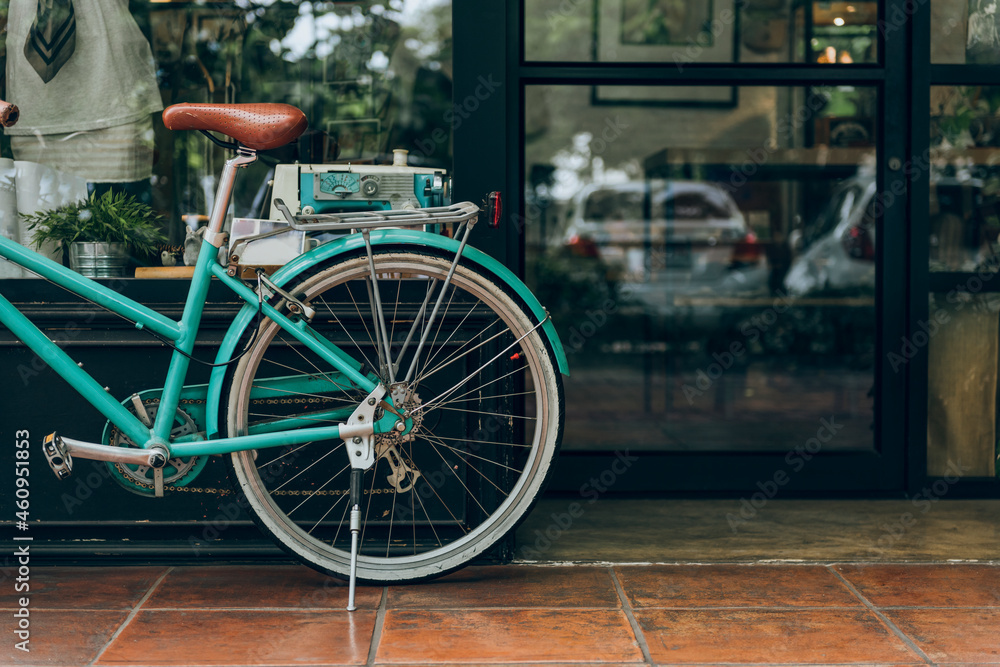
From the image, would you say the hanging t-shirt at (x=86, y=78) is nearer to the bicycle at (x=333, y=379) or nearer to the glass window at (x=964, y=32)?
the bicycle at (x=333, y=379)

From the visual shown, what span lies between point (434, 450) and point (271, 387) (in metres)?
0.51

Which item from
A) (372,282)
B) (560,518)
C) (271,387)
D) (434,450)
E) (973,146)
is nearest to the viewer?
(372,282)

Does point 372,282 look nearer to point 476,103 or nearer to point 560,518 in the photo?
point 476,103

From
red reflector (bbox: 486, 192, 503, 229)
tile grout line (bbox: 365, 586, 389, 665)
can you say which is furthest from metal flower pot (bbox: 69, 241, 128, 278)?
tile grout line (bbox: 365, 586, 389, 665)

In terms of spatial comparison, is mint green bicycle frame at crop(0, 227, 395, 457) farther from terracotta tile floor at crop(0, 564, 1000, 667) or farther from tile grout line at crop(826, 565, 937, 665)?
tile grout line at crop(826, 565, 937, 665)

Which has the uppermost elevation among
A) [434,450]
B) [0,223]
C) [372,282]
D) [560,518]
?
[0,223]

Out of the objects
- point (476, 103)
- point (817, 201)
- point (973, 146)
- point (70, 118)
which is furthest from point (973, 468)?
point (817, 201)

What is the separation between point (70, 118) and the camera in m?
3.05

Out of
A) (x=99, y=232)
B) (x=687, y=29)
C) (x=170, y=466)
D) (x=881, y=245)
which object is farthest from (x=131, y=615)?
(x=687, y=29)

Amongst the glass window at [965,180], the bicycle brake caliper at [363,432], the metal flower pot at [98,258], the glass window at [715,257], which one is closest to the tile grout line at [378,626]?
the bicycle brake caliper at [363,432]

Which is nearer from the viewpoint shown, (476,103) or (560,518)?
(476,103)

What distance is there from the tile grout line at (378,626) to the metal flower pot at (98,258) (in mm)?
1276

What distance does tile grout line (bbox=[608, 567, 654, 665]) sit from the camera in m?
2.11

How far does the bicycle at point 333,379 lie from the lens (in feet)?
7.86
